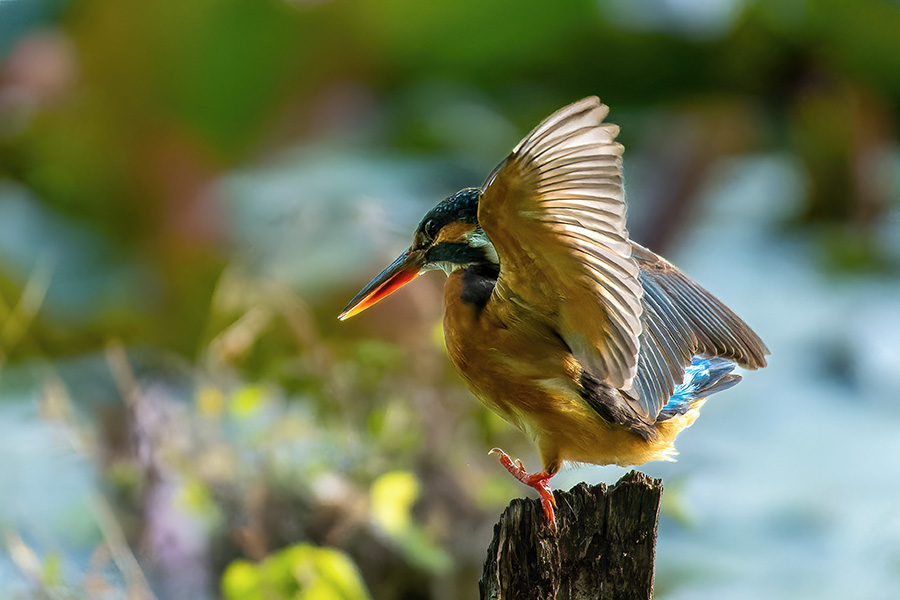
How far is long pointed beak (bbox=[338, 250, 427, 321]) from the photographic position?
26.2 inches

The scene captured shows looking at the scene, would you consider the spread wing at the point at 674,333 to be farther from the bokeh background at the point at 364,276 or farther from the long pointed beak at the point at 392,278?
the bokeh background at the point at 364,276

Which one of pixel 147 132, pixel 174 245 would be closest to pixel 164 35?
pixel 147 132

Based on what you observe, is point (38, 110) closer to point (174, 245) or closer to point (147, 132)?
point (147, 132)

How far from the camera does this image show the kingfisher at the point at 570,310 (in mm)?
507

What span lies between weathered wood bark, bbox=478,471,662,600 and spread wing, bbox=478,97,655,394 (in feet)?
0.33

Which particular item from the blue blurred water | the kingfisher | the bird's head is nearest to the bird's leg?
the kingfisher

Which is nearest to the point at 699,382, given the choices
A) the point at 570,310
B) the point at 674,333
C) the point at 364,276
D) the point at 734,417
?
the point at 674,333

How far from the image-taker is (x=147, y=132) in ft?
6.70

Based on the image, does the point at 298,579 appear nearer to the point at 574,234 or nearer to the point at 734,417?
the point at 574,234

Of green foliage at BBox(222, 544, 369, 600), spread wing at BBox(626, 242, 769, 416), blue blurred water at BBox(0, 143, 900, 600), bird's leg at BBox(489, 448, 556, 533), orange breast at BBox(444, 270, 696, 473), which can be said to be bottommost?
green foliage at BBox(222, 544, 369, 600)

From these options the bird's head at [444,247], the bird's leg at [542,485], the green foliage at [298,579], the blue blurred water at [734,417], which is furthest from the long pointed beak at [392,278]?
the blue blurred water at [734,417]

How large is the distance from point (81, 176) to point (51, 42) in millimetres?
435

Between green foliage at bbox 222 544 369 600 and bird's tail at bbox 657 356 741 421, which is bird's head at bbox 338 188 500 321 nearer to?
bird's tail at bbox 657 356 741 421

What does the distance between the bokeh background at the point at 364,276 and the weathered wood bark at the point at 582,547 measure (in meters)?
0.37
